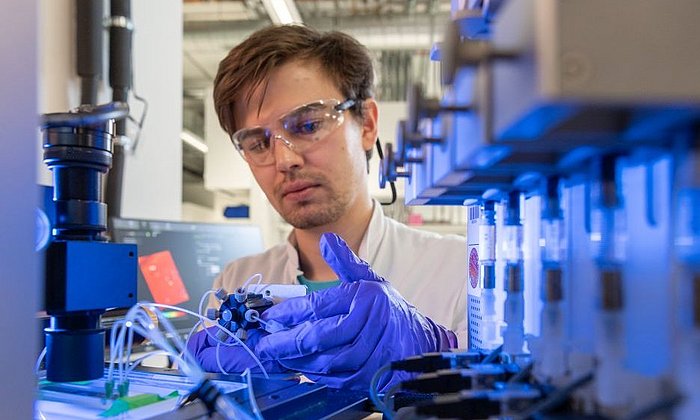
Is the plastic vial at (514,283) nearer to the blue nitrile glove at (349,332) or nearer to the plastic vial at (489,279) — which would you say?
the plastic vial at (489,279)

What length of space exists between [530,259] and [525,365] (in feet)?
0.39

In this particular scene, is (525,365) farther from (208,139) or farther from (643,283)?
(208,139)

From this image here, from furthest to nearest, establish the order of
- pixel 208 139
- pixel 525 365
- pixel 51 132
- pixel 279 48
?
pixel 208 139
pixel 279 48
pixel 51 132
pixel 525 365

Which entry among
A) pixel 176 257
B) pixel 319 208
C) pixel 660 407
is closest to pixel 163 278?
pixel 176 257

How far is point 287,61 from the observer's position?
5.12 feet

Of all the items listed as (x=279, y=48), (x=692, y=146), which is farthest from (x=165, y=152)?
(x=692, y=146)

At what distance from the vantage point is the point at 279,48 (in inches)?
61.6

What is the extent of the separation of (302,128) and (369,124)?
0.96 feet

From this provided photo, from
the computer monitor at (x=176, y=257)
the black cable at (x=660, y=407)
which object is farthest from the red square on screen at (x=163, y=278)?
the black cable at (x=660, y=407)

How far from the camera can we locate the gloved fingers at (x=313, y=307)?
843mm

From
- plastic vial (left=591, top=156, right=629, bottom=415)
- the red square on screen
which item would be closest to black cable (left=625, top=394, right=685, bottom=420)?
plastic vial (left=591, top=156, right=629, bottom=415)

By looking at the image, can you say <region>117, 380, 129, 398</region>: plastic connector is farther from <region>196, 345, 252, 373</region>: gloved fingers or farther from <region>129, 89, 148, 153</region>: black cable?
<region>129, 89, 148, 153</region>: black cable

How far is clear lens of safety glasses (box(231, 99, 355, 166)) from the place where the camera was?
146 cm

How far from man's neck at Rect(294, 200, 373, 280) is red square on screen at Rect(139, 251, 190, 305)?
0.66 meters
